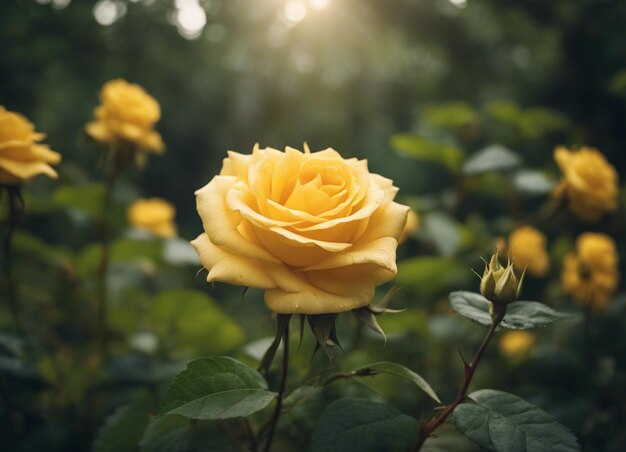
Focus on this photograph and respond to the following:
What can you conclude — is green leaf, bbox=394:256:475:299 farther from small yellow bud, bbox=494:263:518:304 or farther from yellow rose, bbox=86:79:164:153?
yellow rose, bbox=86:79:164:153

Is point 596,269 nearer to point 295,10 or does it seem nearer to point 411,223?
point 411,223

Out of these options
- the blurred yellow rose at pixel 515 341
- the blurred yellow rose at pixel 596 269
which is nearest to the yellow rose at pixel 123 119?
the blurred yellow rose at pixel 596 269

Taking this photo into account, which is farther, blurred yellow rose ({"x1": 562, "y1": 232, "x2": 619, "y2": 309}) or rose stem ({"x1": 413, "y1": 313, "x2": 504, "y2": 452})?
blurred yellow rose ({"x1": 562, "y1": 232, "x2": 619, "y2": 309})

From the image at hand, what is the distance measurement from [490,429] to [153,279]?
1.24 metres

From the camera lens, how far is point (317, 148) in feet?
12.7

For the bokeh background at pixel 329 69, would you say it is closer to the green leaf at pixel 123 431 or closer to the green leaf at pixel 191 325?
the green leaf at pixel 191 325

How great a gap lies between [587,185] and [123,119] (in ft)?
3.16

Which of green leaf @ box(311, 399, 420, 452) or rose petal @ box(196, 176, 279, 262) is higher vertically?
rose petal @ box(196, 176, 279, 262)

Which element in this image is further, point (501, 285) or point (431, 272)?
point (431, 272)

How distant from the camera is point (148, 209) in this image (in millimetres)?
1454

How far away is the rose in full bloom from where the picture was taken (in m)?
0.42

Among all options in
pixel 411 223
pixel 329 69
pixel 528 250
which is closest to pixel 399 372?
pixel 411 223

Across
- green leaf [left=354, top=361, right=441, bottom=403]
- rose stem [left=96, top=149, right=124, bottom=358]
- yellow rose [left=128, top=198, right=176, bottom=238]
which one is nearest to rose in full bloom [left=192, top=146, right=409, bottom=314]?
green leaf [left=354, top=361, right=441, bottom=403]

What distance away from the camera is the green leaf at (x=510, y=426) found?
1.35 feet
